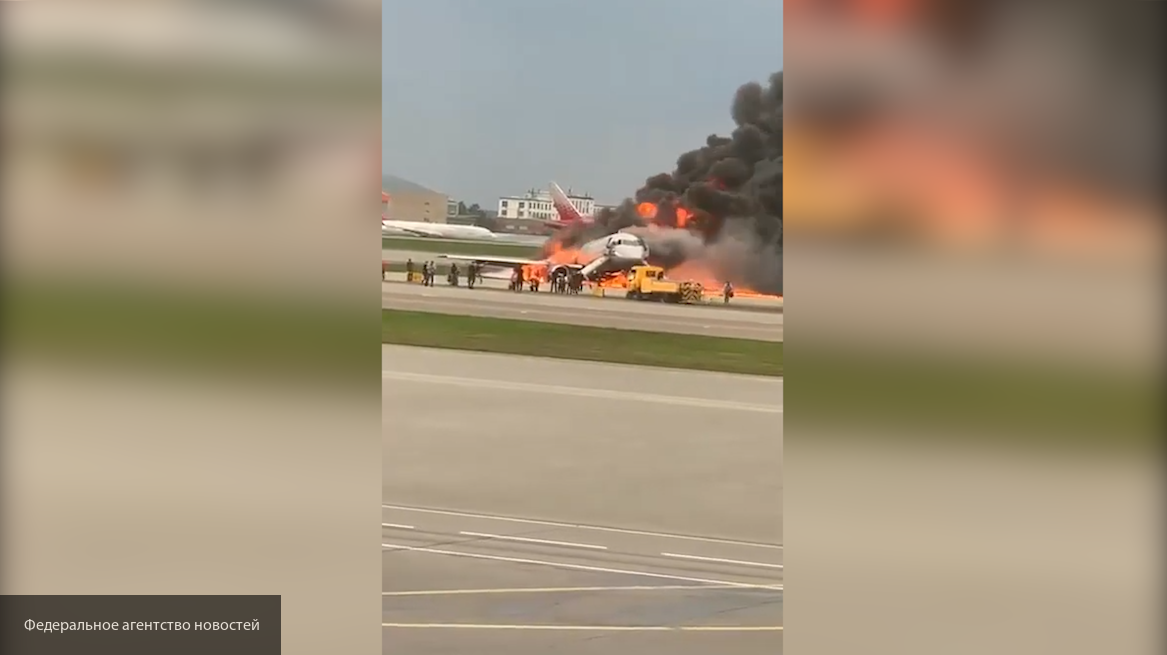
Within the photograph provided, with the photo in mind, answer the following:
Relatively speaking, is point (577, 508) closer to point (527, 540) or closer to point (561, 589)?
point (527, 540)

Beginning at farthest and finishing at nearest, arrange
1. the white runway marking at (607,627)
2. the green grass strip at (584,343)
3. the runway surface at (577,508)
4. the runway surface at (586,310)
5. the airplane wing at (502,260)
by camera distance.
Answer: the airplane wing at (502,260) < the runway surface at (586,310) < the green grass strip at (584,343) < the runway surface at (577,508) < the white runway marking at (607,627)

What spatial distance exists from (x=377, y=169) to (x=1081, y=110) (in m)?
1.91

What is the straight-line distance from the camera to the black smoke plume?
1205 centimetres

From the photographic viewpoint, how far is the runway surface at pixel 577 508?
12.0 feet

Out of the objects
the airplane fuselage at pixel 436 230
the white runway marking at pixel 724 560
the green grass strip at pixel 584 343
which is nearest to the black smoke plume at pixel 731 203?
the green grass strip at pixel 584 343

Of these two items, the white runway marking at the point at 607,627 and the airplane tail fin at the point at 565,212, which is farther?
the airplane tail fin at the point at 565,212

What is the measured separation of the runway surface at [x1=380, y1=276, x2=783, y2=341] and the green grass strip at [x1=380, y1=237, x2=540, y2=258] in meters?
0.36

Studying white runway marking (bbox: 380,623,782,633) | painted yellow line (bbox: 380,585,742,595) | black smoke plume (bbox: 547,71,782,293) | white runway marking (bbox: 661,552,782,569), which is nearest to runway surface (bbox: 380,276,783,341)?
black smoke plume (bbox: 547,71,782,293)

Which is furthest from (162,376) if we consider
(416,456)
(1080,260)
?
(416,456)

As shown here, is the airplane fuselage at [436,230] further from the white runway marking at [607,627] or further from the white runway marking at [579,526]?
the white runway marking at [607,627]

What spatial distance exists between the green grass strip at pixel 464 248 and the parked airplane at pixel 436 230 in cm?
8

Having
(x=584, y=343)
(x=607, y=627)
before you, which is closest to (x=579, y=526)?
(x=607, y=627)

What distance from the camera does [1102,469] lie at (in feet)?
11.6

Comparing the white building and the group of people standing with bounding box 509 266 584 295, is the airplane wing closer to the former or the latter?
the group of people standing with bounding box 509 266 584 295
